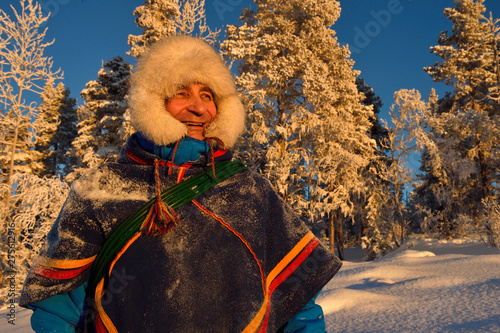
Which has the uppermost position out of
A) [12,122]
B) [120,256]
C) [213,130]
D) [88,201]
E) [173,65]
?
[12,122]

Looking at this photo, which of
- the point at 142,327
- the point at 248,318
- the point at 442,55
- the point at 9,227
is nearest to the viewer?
the point at 142,327

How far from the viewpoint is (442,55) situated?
1966cm

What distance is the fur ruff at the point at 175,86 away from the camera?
63.4 inches

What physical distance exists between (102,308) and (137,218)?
409mm

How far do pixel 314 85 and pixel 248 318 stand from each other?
470 inches

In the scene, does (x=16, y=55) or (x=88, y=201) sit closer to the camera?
(x=88, y=201)

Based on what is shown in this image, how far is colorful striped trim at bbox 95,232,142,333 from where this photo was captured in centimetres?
129

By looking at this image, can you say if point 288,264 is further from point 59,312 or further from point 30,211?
point 30,211

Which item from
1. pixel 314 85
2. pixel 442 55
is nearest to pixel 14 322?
pixel 314 85

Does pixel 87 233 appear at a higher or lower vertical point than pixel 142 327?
higher

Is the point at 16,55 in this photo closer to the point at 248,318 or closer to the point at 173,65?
the point at 173,65

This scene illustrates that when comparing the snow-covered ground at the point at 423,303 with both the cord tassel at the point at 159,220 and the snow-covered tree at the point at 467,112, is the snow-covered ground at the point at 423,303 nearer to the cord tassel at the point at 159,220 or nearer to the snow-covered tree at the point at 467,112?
the cord tassel at the point at 159,220

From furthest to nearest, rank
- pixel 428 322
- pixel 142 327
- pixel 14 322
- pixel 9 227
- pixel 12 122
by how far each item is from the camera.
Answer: pixel 12 122 < pixel 9 227 < pixel 14 322 < pixel 428 322 < pixel 142 327

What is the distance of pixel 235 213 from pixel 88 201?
73 centimetres
